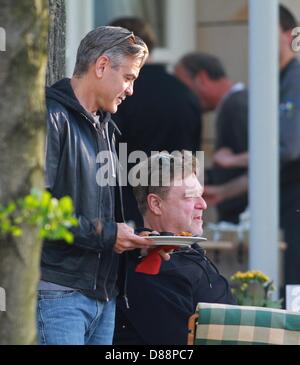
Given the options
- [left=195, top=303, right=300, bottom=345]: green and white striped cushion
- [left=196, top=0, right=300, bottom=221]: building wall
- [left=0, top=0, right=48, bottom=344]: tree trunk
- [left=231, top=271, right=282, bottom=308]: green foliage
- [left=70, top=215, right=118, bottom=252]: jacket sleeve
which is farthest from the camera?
[left=196, top=0, right=300, bottom=221]: building wall

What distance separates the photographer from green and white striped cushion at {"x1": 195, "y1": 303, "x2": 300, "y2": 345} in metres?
4.41

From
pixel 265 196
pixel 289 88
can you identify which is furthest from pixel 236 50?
pixel 265 196

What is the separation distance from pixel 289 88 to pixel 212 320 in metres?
3.78

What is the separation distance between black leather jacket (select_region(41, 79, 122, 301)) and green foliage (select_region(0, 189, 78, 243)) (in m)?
0.96

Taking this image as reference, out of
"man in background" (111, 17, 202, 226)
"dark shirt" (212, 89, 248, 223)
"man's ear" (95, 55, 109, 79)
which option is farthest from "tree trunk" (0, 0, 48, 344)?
"dark shirt" (212, 89, 248, 223)

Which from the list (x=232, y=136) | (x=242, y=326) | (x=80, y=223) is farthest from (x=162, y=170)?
(x=232, y=136)

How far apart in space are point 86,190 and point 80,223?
17 centimetres

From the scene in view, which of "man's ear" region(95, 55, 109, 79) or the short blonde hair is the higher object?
"man's ear" region(95, 55, 109, 79)

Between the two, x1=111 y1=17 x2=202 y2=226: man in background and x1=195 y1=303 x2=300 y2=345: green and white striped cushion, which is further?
x1=111 y1=17 x2=202 y2=226: man in background

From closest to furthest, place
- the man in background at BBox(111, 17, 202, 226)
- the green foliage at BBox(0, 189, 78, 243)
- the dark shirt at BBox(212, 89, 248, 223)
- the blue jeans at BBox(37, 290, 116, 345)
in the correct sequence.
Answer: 1. the green foliage at BBox(0, 189, 78, 243)
2. the blue jeans at BBox(37, 290, 116, 345)
3. the man in background at BBox(111, 17, 202, 226)
4. the dark shirt at BBox(212, 89, 248, 223)

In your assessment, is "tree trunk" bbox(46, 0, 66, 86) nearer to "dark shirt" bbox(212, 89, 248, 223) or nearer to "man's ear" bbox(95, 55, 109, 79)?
"man's ear" bbox(95, 55, 109, 79)

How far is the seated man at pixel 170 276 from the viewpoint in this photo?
484 cm

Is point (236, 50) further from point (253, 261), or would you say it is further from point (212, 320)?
point (212, 320)
